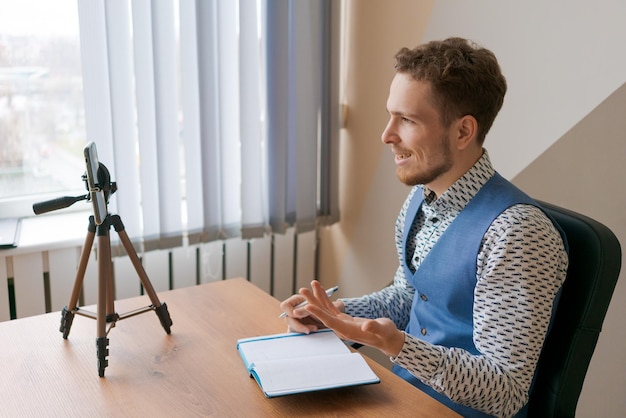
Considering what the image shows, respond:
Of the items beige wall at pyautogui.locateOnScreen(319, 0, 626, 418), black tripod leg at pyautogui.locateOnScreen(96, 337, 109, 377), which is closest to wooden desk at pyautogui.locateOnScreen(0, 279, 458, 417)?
black tripod leg at pyautogui.locateOnScreen(96, 337, 109, 377)

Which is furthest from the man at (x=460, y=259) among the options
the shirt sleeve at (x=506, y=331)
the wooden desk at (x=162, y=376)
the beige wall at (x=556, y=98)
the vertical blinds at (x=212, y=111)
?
the vertical blinds at (x=212, y=111)

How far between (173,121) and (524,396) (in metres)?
1.51

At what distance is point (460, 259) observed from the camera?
138 centimetres

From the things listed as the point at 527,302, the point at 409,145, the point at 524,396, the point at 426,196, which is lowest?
the point at 524,396

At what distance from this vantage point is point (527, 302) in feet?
4.18

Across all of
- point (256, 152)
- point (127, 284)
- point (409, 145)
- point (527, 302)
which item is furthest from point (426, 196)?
point (127, 284)

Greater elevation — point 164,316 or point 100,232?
point 100,232

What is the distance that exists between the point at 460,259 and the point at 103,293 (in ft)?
2.41

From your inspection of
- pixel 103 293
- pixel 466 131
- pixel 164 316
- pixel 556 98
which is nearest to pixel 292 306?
pixel 164 316

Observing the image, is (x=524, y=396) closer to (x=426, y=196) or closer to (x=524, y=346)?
(x=524, y=346)

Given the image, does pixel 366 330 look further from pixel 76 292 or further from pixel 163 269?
pixel 163 269

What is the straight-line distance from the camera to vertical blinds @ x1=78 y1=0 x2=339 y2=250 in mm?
2209

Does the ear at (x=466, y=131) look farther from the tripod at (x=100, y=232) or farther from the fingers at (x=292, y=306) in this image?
the tripod at (x=100, y=232)

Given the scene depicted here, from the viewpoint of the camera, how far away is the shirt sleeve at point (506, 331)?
1.26 metres
